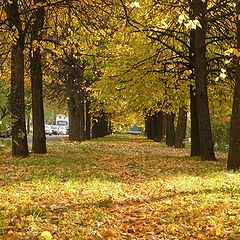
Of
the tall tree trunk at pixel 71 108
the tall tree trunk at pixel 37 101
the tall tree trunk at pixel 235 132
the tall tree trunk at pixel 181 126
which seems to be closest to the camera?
the tall tree trunk at pixel 235 132

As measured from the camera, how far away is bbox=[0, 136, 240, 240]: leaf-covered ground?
5902mm

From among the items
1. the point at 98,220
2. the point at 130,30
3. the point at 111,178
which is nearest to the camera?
the point at 98,220

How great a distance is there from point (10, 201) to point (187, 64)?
11408mm

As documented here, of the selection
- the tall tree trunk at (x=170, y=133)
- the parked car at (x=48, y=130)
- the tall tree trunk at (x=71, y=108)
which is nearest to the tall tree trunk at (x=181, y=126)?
the tall tree trunk at (x=170, y=133)

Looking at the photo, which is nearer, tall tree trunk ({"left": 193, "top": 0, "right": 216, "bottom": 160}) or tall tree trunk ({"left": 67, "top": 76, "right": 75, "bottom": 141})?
tall tree trunk ({"left": 193, "top": 0, "right": 216, "bottom": 160})

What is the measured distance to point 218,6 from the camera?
14383 millimetres

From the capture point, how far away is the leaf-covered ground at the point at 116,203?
5902 millimetres

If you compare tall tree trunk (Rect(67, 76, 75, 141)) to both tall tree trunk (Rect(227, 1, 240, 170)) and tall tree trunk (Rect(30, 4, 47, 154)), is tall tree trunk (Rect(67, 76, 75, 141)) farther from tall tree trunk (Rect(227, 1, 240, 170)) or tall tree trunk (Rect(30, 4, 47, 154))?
tall tree trunk (Rect(227, 1, 240, 170))

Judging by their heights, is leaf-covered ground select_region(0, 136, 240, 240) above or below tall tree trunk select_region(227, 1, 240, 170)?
below

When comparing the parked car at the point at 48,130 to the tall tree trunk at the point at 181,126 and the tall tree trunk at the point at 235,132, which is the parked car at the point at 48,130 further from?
the tall tree trunk at the point at 235,132

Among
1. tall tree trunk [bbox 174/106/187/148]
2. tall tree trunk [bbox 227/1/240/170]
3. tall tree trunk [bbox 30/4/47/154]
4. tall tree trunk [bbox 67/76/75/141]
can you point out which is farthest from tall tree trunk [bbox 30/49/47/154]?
tall tree trunk [bbox 67/76/75/141]

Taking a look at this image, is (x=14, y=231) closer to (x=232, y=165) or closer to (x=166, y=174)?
(x=166, y=174)

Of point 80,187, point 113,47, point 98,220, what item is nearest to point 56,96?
point 113,47

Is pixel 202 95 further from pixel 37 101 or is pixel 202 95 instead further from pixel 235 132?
pixel 37 101
